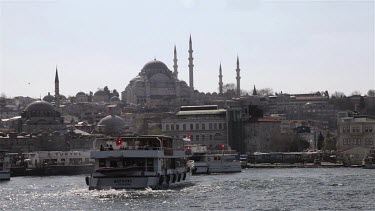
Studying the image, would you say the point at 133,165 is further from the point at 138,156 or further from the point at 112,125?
the point at 112,125

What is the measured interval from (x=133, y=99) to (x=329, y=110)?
128ft

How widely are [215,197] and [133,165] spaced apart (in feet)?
20.5

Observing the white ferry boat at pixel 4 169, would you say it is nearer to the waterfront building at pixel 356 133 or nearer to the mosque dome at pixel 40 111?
the waterfront building at pixel 356 133

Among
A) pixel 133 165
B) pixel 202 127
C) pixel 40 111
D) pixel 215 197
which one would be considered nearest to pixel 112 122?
pixel 40 111

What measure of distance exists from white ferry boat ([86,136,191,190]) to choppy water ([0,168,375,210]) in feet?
2.96

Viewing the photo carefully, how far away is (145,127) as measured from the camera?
13725 cm

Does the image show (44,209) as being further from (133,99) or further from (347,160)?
(133,99)

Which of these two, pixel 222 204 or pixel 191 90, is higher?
pixel 191 90

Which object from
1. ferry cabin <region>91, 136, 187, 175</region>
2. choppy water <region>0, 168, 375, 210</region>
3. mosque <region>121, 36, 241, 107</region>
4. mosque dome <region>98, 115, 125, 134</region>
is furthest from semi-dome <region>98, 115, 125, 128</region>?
ferry cabin <region>91, 136, 187, 175</region>

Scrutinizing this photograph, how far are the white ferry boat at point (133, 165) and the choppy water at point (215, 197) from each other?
90 centimetres

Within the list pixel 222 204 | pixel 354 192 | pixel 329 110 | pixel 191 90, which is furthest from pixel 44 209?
pixel 329 110

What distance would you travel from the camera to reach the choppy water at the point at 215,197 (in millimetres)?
42625

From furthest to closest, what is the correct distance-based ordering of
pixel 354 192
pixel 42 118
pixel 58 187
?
pixel 42 118 → pixel 58 187 → pixel 354 192

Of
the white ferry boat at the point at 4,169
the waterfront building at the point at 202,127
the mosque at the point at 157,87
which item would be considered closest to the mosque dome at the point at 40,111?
the waterfront building at the point at 202,127
